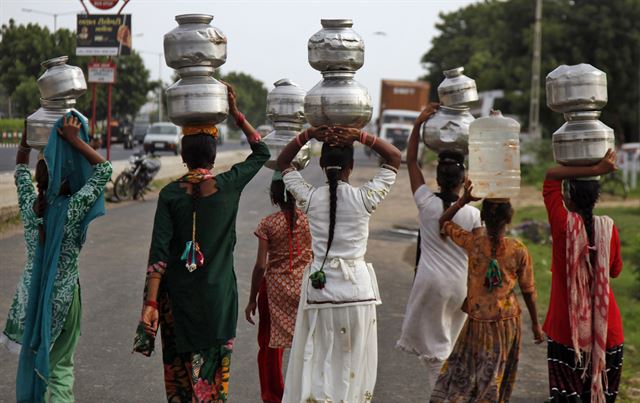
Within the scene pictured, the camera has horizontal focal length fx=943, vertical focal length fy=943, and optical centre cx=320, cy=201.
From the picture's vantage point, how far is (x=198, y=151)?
4.80m

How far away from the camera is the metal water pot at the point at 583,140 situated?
495cm

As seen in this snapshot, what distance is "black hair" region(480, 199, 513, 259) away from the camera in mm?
4934

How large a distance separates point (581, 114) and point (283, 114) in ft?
6.08

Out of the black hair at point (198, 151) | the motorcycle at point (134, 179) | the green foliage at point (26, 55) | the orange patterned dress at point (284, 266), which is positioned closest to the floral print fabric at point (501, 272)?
the orange patterned dress at point (284, 266)

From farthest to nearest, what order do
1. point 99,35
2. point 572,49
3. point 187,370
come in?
1. point 572,49
2. point 99,35
3. point 187,370

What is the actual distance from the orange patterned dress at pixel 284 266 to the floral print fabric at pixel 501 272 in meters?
1.07

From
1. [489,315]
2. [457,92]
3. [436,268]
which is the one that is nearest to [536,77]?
[457,92]

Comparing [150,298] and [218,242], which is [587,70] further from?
[150,298]

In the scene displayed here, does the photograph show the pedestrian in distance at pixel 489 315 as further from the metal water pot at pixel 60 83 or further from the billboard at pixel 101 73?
the billboard at pixel 101 73

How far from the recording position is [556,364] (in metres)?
5.09

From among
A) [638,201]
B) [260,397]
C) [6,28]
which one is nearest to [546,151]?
[638,201]

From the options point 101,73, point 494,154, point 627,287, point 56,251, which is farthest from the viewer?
point 101,73

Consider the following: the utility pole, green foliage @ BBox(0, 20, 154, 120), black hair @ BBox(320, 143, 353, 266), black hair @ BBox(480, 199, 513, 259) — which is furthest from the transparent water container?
the utility pole

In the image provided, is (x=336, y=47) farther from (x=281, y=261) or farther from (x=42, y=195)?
(x=42, y=195)
